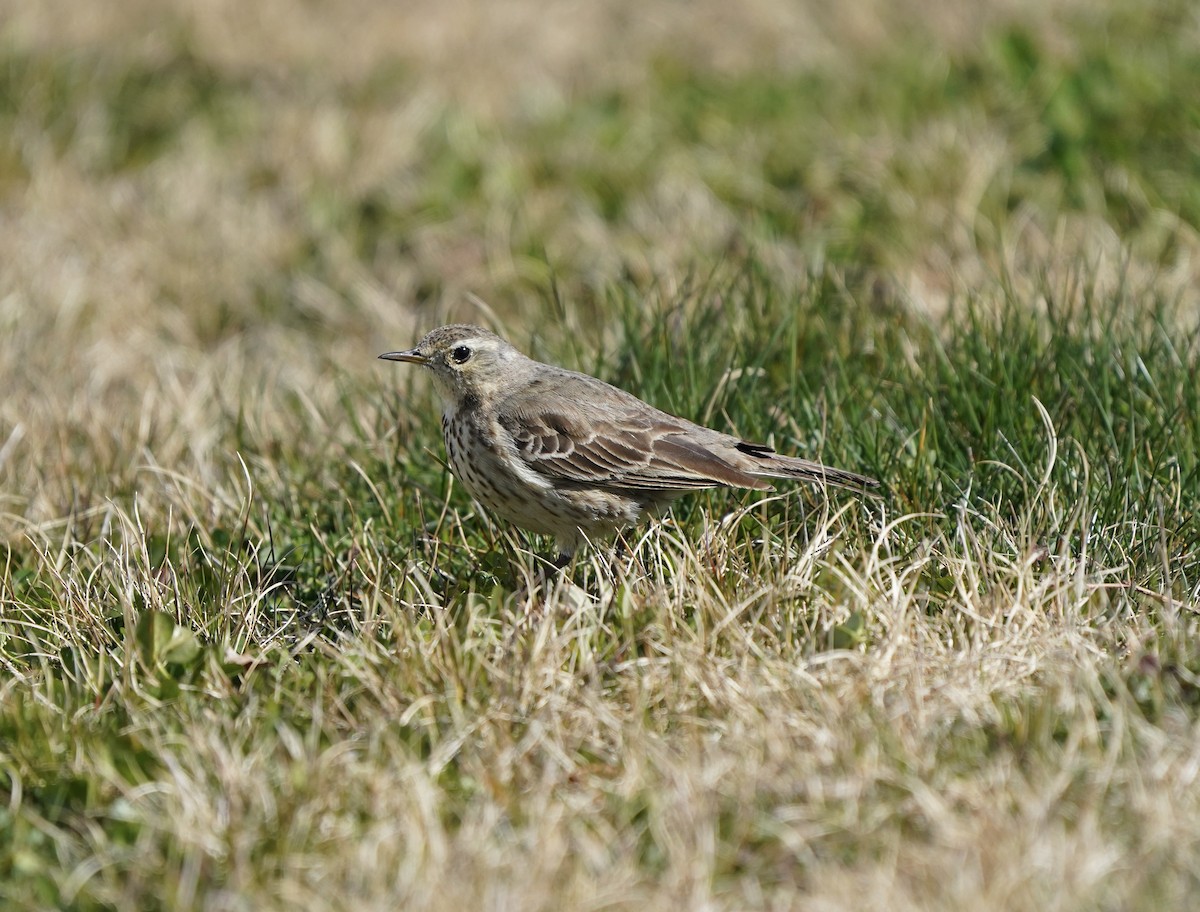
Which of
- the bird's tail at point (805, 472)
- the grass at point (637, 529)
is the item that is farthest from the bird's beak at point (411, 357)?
the bird's tail at point (805, 472)

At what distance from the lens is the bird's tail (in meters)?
4.67

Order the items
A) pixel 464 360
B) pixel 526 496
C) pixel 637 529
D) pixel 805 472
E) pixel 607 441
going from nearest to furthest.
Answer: pixel 805 472 < pixel 526 496 < pixel 607 441 < pixel 637 529 < pixel 464 360

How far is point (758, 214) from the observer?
309 inches

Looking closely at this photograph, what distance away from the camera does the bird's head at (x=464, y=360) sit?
5305 mm

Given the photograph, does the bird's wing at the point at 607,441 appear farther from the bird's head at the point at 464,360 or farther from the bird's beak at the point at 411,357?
the bird's beak at the point at 411,357

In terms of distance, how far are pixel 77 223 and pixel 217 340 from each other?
128 cm

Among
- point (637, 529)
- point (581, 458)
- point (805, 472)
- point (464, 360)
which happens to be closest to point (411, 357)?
point (464, 360)

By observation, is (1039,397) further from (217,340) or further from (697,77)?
(697,77)

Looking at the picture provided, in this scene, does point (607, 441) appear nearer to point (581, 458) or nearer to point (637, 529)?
point (581, 458)

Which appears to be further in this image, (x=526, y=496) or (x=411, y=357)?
(x=411, y=357)

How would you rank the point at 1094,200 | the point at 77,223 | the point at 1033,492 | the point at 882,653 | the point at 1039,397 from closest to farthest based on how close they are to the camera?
the point at 882,653
the point at 1033,492
the point at 1039,397
the point at 1094,200
the point at 77,223

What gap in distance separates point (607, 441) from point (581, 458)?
0.10 m

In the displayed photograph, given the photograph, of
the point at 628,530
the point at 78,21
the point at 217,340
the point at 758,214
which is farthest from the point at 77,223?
the point at 628,530

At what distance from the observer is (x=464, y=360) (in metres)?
5.34
